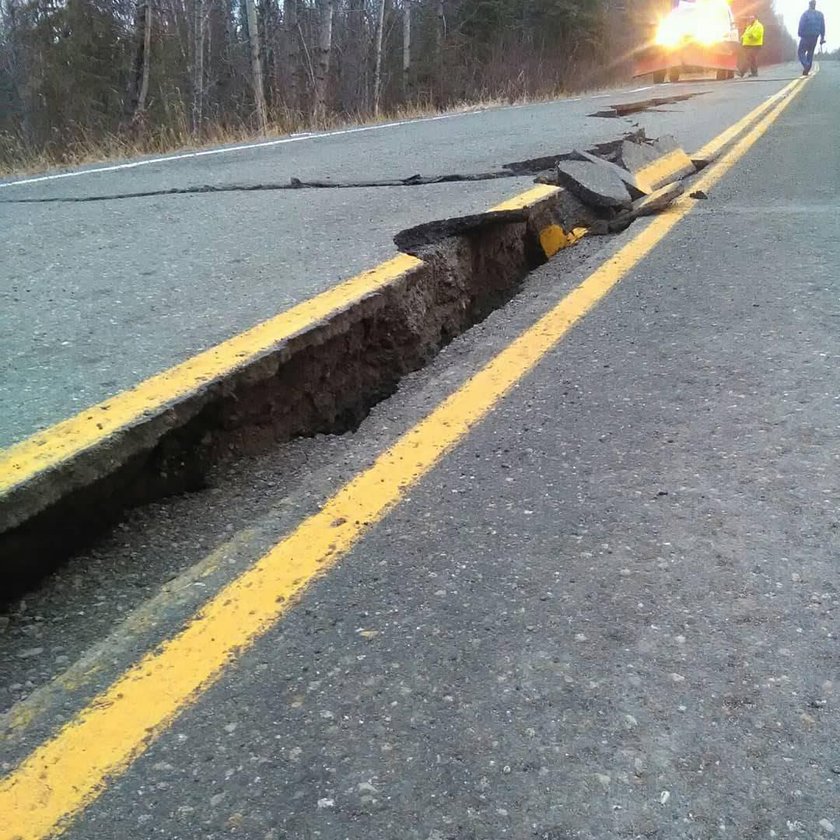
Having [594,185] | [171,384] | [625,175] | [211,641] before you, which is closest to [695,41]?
[625,175]

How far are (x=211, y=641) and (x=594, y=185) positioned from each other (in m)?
4.06

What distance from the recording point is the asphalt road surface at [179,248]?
2463 millimetres

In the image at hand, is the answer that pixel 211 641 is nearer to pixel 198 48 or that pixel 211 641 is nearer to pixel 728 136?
pixel 728 136

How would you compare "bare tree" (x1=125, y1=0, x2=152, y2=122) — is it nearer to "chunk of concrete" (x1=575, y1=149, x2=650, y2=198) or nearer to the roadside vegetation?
the roadside vegetation

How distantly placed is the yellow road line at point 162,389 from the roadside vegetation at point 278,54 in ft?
62.4

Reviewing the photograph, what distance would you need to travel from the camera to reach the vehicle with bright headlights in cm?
2102

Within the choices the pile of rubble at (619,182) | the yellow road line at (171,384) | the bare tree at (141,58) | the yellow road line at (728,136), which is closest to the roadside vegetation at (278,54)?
the bare tree at (141,58)

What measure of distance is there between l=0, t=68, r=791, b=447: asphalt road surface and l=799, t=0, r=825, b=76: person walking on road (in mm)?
22269

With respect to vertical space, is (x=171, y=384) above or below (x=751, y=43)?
below

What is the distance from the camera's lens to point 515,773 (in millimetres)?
1244

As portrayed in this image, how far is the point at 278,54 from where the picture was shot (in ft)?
83.7

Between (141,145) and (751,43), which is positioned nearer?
(141,145)

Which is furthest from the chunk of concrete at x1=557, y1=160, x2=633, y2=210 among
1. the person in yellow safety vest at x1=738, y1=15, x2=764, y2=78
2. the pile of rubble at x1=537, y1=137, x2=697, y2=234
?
the person in yellow safety vest at x1=738, y1=15, x2=764, y2=78

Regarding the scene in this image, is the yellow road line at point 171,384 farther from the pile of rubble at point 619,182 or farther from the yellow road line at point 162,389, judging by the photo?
the pile of rubble at point 619,182
